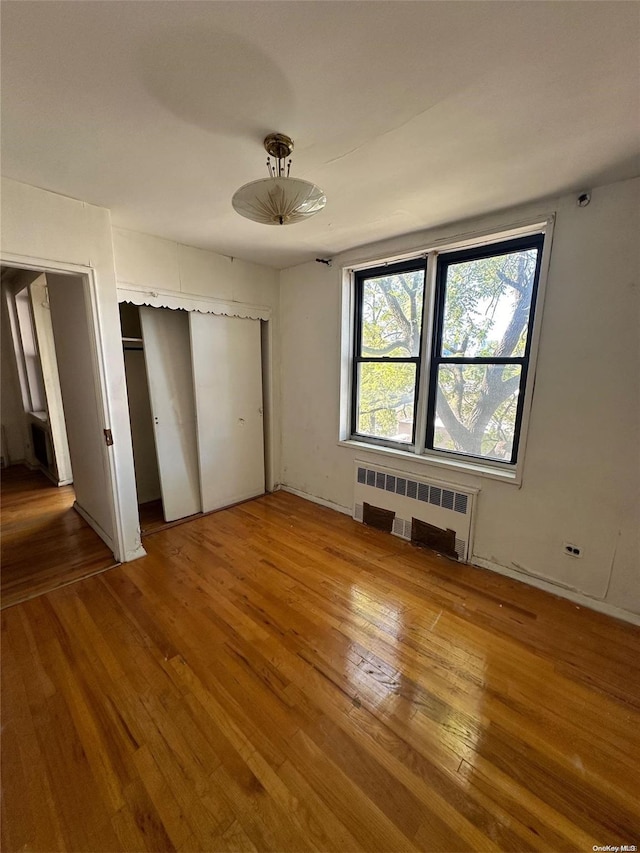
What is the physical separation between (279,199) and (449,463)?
2.11 m

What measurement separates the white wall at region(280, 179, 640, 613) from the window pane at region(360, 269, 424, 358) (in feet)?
1.22

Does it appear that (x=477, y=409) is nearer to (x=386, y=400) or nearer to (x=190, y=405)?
(x=386, y=400)

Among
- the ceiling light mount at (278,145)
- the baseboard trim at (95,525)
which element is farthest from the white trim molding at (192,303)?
the baseboard trim at (95,525)

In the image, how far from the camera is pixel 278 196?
1.43 meters

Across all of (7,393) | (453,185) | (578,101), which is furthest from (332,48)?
(7,393)

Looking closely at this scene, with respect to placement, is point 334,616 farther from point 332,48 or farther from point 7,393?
point 7,393

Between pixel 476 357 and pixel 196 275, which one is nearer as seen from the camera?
pixel 476 357

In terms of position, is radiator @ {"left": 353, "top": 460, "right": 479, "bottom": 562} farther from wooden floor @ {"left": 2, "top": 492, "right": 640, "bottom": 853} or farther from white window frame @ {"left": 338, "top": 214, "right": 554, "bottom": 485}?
wooden floor @ {"left": 2, "top": 492, "right": 640, "bottom": 853}

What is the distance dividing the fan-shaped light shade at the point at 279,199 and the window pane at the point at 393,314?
1.50 m

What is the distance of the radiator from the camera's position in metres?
2.52

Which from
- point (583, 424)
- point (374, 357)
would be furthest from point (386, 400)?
point (583, 424)

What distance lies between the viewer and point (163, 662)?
167 cm

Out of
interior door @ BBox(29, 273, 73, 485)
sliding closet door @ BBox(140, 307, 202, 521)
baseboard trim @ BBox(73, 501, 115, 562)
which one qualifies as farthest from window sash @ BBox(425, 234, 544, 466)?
interior door @ BBox(29, 273, 73, 485)

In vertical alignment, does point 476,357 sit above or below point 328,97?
below
